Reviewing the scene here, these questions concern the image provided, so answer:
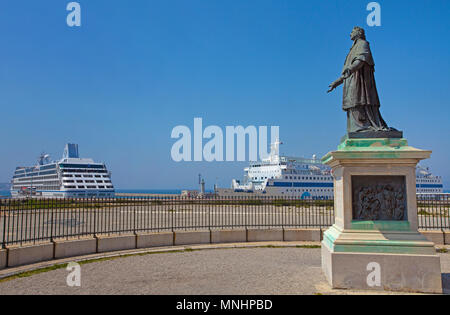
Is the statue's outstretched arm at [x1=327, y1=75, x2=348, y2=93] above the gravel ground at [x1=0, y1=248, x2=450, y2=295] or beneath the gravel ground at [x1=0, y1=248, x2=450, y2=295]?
above

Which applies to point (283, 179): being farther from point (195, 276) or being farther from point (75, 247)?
point (195, 276)

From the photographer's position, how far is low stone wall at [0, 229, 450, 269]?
840 cm

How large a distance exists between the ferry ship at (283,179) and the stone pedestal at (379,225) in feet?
181

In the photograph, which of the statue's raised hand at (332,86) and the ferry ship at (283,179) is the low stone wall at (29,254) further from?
the ferry ship at (283,179)

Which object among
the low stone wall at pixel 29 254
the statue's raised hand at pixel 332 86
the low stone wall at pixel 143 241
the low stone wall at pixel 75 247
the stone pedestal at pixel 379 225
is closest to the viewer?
the stone pedestal at pixel 379 225

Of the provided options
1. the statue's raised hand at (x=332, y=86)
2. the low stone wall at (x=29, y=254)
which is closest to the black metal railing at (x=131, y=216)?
the low stone wall at (x=29, y=254)

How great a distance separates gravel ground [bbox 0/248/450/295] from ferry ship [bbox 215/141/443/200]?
52.6 meters

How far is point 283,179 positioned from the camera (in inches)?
2530

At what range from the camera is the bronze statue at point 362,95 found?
7.22 metres

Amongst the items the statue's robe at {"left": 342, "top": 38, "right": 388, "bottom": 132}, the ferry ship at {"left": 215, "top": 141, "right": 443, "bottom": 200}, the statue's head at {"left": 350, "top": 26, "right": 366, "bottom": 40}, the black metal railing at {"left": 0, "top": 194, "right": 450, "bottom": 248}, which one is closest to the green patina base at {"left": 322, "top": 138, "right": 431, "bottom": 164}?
the statue's robe at {"left": 342, "top": 38, "right": 388, "bottom": 132}

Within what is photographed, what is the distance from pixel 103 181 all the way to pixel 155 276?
64706 mm

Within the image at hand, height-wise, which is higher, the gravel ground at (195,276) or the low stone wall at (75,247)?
the low stone wall at (75,247)

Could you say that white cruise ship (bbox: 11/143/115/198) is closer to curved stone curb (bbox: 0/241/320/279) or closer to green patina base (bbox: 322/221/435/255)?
curved stone curb (bbox: 0/241/320/279)
